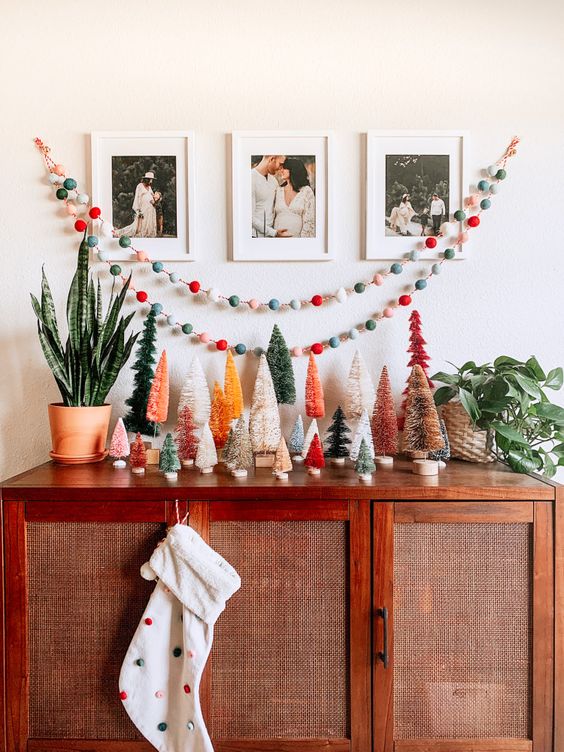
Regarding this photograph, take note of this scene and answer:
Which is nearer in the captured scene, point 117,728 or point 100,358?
point 117,728

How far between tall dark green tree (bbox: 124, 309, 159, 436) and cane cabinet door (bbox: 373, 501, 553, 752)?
0.81 m

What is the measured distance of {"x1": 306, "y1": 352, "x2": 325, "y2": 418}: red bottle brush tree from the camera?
67.8 inches

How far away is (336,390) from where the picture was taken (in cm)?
182

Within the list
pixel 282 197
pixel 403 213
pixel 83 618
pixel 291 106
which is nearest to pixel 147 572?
pixel 83 618

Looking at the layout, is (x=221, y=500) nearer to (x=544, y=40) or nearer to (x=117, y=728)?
(x=117, y=728)

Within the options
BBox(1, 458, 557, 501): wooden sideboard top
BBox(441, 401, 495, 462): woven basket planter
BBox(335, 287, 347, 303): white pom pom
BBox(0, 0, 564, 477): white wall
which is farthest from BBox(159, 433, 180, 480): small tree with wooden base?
BBox(441, 401, 495, 462): woven basket planter

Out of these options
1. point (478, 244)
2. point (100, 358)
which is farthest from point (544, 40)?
point (100, 358)

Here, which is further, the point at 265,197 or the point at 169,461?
the point at 265,197

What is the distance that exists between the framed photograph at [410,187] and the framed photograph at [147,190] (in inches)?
23.2

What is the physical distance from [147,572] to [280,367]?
28.0 inches

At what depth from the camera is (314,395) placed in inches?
67.8

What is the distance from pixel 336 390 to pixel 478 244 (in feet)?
2.17

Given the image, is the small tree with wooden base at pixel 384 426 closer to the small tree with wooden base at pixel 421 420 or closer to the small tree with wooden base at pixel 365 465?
the small tree with wooden base at pixel 421 420

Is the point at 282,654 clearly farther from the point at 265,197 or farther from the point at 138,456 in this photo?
the point at 265,197
